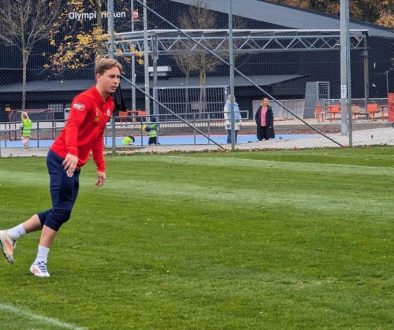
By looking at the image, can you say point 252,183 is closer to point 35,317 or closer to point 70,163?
point 70,163

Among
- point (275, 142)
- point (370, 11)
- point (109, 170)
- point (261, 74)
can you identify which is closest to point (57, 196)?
point (109, 170)

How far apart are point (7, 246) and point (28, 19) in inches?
1573

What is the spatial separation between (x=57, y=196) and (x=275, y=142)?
22644mm

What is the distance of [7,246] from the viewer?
Result: 970 centimetres

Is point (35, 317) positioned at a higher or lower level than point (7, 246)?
lower

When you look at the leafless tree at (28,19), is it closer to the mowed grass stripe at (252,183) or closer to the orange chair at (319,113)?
the orange chair at (319,113)

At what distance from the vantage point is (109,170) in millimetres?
22000

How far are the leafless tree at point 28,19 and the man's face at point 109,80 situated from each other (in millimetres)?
35943

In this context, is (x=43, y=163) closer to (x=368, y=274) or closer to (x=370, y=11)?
(x=368, y=274)

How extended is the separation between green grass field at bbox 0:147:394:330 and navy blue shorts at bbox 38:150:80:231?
0.47m

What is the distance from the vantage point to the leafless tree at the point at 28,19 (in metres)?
45.8

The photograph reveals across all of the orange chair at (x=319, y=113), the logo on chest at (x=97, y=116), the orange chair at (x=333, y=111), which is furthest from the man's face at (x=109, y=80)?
the orange chair at (x=333, y=111)

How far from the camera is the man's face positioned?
31.0 ft

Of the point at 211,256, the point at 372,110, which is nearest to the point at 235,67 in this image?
the point at 372,110
